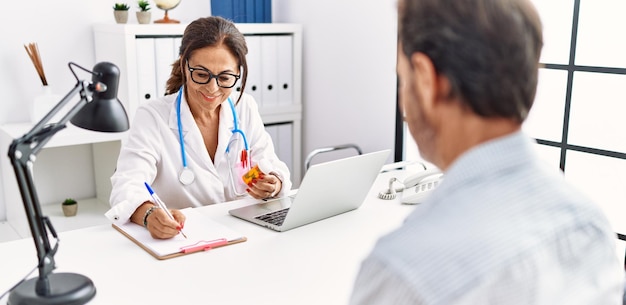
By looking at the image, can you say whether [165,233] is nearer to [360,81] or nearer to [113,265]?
[113,265]

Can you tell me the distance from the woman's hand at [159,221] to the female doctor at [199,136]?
164 millimetres

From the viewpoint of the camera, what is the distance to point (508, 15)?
2.45ft

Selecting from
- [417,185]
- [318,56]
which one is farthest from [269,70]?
[417,185]

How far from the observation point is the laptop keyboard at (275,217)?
1803 mm

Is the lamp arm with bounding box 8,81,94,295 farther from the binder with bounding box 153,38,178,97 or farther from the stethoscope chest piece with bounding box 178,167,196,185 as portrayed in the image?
the binder with bounding box 153,38,178,97

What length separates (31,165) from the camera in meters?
1.28

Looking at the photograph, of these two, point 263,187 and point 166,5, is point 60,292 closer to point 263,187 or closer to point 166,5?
point 263,187

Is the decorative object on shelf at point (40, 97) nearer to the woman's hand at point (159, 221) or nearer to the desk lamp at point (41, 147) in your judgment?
the woman's hand at point (159, 221)

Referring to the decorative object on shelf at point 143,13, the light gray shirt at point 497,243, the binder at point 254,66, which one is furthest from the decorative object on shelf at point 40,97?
the light gray shirt at point 497,243

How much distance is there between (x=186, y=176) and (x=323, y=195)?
519 millimetres

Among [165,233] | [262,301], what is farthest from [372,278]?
[165,233]

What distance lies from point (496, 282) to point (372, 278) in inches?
5.4

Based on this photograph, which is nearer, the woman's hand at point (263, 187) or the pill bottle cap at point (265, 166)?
the woman's hand at point (263, 187)

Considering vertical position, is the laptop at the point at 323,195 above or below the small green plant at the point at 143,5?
below
